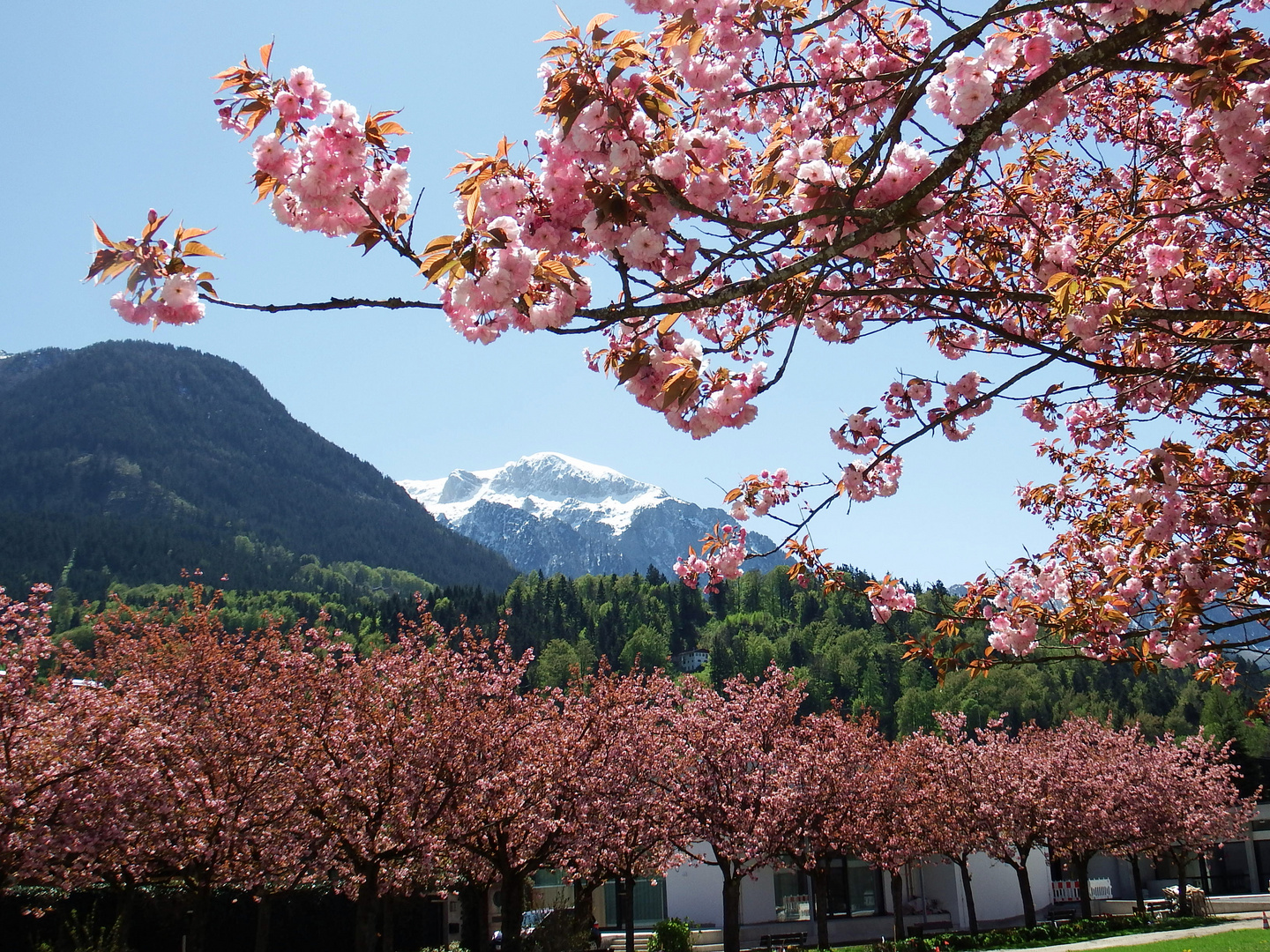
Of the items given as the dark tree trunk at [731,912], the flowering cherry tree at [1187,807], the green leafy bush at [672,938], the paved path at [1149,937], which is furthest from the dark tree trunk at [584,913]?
the flowering cherry tree at [1187,807]

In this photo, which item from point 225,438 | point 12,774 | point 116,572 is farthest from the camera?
point 225,438

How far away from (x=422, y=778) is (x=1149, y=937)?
56.8 ft

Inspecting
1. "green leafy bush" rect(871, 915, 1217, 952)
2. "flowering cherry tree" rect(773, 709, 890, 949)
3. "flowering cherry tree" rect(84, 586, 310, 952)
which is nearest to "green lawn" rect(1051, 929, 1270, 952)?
"green leafy bush" rect(871, 915, 1217, 952)

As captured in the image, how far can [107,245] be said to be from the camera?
3.12 meters

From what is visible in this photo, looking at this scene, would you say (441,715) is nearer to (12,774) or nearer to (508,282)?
(12,774)

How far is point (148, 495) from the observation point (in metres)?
168

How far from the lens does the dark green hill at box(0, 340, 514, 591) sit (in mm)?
134625

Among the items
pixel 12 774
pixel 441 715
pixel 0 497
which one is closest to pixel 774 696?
pixel 441 715

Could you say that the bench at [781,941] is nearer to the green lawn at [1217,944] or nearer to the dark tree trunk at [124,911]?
the green lawn at [1217,944]

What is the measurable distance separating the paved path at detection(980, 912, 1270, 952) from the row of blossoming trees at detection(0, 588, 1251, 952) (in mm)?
3453

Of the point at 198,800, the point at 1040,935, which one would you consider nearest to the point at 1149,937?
the point at 1040,935

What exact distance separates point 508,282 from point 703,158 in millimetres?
949

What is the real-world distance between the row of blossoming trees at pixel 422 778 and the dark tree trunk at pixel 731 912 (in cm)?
5

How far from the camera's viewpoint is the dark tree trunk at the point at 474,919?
17938 millimetres
